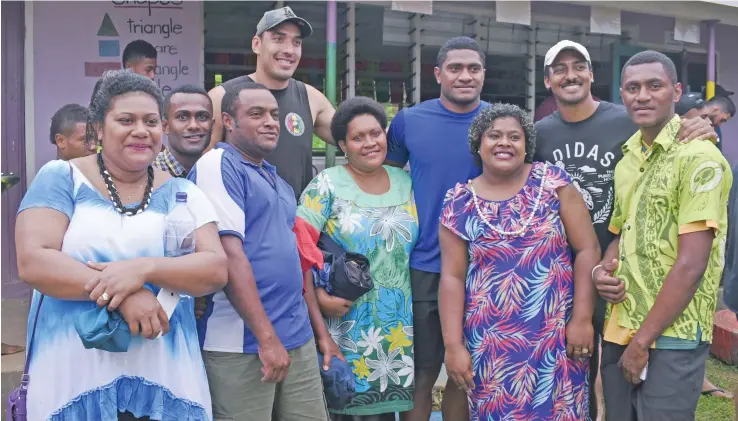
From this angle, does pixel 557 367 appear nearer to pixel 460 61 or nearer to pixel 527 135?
pixel 527 135

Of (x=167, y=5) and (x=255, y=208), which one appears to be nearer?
(x=255, y=208)

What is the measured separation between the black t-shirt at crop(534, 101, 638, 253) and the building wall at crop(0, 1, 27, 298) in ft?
15.9

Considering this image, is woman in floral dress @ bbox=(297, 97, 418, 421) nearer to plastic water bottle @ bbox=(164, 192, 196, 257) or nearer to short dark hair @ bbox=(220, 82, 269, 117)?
short dark hair @ bbox=(220, 82, 269, 117)

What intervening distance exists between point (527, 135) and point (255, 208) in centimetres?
128

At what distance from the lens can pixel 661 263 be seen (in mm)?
2830

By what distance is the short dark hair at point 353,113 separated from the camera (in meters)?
3.38

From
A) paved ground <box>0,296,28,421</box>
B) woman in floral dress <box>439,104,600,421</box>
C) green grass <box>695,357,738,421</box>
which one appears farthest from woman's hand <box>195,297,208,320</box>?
green grass <box>695,357,738,421</box>

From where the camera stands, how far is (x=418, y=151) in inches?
137

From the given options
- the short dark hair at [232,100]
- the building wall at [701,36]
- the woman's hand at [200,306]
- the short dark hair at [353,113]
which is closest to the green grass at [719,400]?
the short dark hair at [353,113]

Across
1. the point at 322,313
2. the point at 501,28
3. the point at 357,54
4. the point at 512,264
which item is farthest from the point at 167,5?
the point at 512,264

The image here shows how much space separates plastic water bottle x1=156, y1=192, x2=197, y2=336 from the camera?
7.03ft

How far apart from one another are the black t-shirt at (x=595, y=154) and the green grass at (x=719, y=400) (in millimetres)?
2182

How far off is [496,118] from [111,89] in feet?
5.38

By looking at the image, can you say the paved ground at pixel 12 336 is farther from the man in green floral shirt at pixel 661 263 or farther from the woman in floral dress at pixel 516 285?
the man in green floral shirt at pixel 661 263
